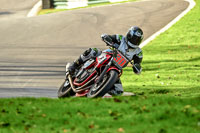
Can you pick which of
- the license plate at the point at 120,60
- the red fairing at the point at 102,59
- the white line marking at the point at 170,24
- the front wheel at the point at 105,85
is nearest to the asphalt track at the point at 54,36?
the white line marking at the point at 170,24

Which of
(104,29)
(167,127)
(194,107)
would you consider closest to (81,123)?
(167,127)

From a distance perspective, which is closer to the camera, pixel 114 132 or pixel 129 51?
pixel 114 132

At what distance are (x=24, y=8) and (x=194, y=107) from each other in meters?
32.2

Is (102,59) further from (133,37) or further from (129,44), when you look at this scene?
(133,37)

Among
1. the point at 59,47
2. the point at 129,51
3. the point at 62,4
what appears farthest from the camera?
the point at 62,4

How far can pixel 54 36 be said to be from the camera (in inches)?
923

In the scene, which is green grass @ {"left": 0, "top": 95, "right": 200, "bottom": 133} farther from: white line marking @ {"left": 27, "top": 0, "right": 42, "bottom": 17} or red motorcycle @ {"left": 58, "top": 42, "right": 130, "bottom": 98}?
white line marking @ {"left": 27, "top": 0, "right": 42, "bottom": 17}

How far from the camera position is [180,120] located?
6.73 meters

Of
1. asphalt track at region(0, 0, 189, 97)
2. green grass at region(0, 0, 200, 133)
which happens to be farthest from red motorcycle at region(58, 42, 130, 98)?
asphalt track at region(0, 0, 189, 97)

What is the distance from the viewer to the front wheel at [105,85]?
916 centimetres

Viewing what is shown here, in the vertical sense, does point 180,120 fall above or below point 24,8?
above

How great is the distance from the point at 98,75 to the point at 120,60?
565mm

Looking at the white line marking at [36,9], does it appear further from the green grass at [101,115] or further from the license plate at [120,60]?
the green grass at [101,115]

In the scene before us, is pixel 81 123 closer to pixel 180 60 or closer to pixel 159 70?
pixel 159 70
